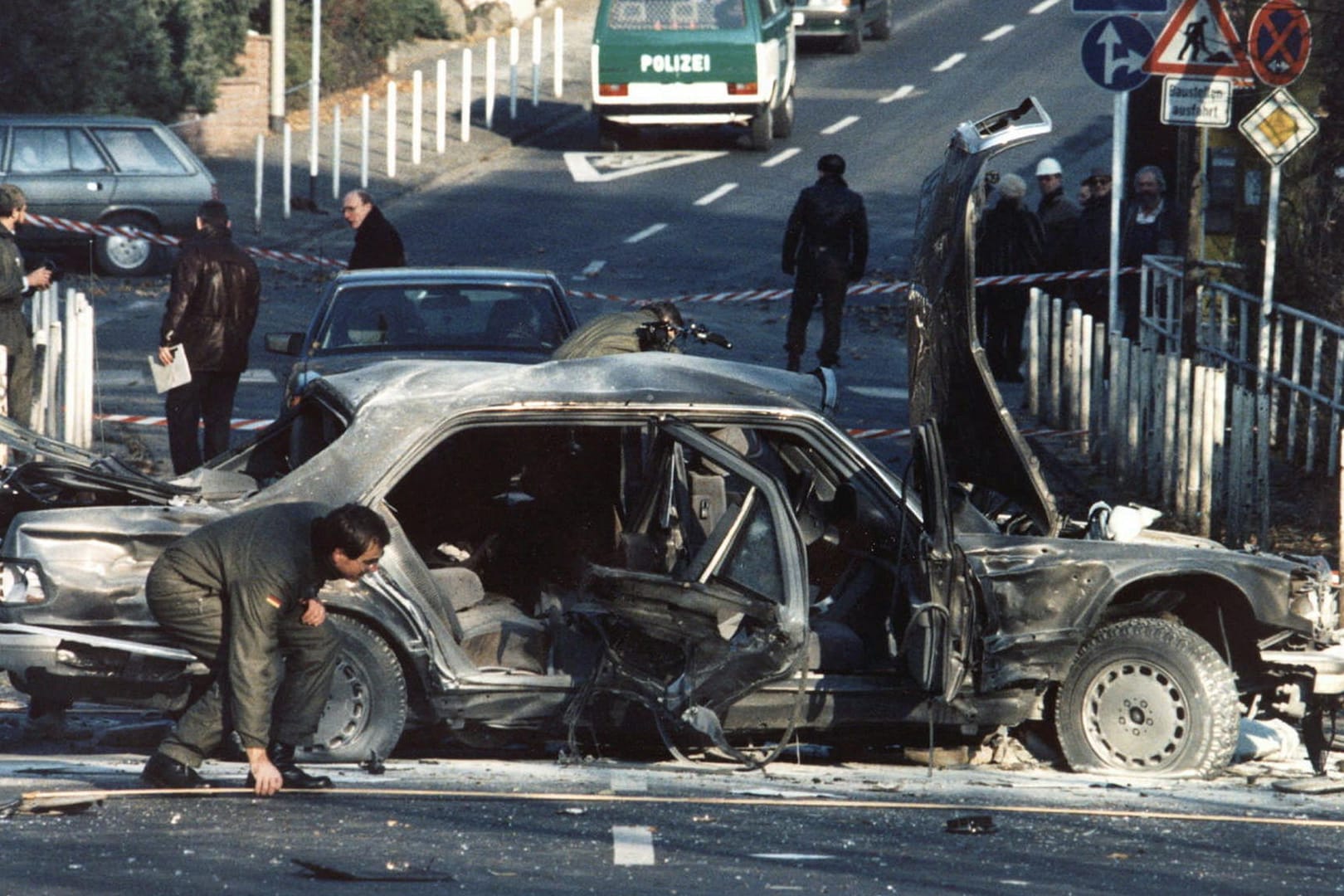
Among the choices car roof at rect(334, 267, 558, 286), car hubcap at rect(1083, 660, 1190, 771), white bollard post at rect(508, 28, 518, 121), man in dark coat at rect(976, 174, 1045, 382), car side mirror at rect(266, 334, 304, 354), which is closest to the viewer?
car hubcap at rect(1083, 660, 1190, 771)

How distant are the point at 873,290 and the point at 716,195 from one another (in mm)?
6288

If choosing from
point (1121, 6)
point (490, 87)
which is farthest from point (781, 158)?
point (1121, 6)

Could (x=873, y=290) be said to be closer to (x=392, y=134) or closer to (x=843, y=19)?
(x=392, y=134)

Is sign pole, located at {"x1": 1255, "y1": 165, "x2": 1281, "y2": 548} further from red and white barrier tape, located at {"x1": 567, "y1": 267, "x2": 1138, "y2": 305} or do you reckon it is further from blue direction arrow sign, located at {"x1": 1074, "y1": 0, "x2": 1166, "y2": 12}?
red and white barrier tape, located at {"x1": 567, "y1": 267, "x2": 1138, "y2": 305}

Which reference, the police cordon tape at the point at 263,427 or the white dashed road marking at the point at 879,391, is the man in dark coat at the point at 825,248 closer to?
the white dashed road marking at the point at 879,391

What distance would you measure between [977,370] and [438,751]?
2.51 meters

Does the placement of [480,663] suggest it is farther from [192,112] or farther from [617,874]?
[192,112]

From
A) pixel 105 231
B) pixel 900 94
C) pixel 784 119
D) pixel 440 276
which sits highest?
pixel 900 94

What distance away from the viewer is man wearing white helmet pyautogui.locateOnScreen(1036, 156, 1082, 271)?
1758 centimetres

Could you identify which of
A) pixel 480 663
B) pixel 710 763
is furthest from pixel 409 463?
pixel 710 763

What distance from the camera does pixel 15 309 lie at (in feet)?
42.6

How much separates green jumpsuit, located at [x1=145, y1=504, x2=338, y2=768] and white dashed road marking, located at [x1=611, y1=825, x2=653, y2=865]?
48.7 inches

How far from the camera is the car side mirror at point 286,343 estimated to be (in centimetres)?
1243

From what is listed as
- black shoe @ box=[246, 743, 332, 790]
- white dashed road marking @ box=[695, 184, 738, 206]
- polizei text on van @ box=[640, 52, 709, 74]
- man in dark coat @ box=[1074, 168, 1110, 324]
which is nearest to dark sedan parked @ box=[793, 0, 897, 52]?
polizei text on van @ box=[640, 52, 709, 74]
